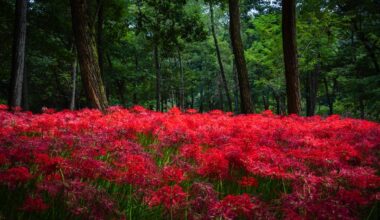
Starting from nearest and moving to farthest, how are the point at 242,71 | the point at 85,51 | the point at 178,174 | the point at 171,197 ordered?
the point at 171,197
the point at 178,174
the point at 85,51
the point at 242,71

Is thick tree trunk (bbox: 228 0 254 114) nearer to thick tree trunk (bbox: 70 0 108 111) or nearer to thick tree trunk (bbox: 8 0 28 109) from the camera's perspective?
thick tree trunk (bbox: 70 0 108 111)

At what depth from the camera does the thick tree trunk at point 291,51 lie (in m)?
10.5

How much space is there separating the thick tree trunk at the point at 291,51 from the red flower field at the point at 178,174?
13.5 feet

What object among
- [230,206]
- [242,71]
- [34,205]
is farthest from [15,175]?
[242,71]

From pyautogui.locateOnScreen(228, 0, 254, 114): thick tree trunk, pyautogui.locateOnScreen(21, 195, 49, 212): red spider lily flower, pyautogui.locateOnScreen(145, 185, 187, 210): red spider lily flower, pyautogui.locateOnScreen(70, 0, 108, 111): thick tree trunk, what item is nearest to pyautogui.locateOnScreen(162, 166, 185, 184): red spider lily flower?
pyautogui.locateOnScreen(145, 185, 187, 210): red spider lily flower

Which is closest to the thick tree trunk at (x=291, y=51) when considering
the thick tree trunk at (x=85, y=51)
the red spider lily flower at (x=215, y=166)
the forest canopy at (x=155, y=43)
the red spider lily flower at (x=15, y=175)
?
the forest canopy at (x=155, y=43)

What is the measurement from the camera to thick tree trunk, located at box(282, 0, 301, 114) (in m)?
10.5

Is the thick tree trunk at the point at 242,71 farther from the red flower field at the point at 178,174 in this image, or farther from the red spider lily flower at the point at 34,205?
the red spider lily flower at the point at 34,205

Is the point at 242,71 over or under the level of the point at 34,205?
over

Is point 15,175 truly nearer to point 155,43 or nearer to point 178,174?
point 178,174

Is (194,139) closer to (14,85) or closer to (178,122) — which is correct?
(178,122)

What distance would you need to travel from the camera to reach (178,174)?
3.60 m

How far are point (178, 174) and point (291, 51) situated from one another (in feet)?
27.0

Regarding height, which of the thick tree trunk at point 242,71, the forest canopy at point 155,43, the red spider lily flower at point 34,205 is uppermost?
the forest canopy at point 155,43
